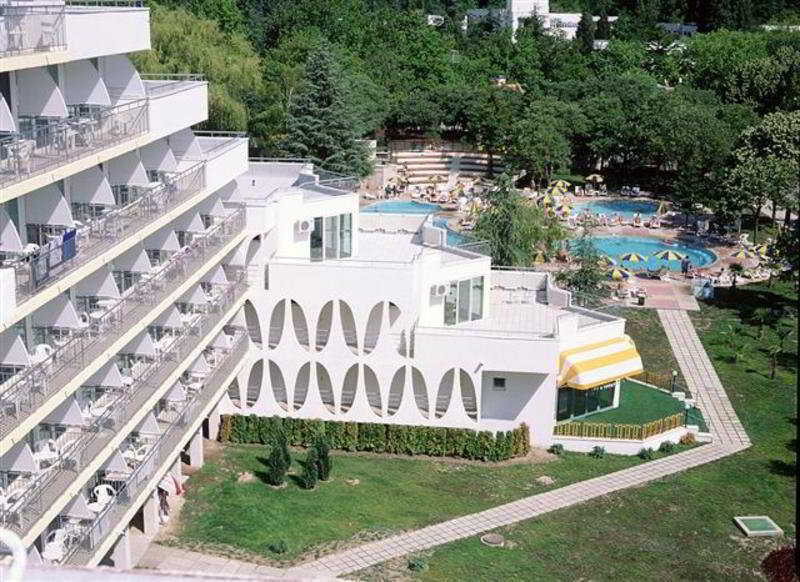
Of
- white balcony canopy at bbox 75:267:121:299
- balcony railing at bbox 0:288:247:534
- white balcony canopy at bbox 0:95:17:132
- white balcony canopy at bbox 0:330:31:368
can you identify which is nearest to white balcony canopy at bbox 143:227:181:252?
balcony railing at bbox 0:288:247:534

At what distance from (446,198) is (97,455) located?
166 feet

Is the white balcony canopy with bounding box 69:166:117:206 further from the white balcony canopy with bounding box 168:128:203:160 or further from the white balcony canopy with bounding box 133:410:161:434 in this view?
the white balcony canopy with bounding box 168:128:203:160

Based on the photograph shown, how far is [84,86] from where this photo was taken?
2550 centimetres

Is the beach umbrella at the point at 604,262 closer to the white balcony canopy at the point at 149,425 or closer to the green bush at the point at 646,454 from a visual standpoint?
the green bush at the point at 646,454

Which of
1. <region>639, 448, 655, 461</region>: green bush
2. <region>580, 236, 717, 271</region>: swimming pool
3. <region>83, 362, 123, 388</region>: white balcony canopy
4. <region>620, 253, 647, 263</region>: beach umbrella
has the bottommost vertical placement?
<region>639, 448, 655, 461</region>: green bush

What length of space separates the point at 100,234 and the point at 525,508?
47.7 feet

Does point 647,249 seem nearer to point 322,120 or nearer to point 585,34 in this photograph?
point 322,120

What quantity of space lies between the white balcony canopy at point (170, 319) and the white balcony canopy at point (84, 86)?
7.10 m

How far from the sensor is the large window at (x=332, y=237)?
38.2m

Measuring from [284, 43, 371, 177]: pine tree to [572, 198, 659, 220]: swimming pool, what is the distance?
658 inches

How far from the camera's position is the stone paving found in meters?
27.5

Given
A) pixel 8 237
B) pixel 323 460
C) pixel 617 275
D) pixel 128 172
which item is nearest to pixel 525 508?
pixel 323 460

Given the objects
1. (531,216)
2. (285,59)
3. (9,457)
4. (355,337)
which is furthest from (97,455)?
(285,59)

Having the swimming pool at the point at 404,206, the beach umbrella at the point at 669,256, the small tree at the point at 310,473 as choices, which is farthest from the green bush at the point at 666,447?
the swimming pool at the point at 404,206
